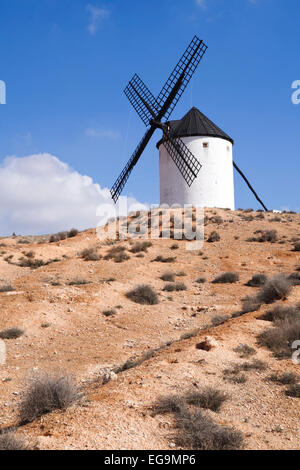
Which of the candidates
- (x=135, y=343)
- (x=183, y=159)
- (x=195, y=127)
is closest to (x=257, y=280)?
(x=135, y=343)

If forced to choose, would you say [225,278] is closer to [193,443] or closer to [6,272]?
[6,272]

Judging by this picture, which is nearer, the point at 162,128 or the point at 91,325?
the point at 91,325

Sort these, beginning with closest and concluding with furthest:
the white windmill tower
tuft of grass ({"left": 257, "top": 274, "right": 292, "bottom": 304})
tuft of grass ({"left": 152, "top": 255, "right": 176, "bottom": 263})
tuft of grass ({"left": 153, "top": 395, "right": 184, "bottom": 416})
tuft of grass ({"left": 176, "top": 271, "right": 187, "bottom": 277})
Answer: tuft of grass ({"left": 153, "top": 395, "right": 184, "bottom": 416}) < tuft of grass ({"left": 257, "top": 274, "right": 292, "bottom": 304}) < tuft of grass ({"left": 176, "top": 271, "right": 187, "bottom": 277}) < tuft of grass ({"left": 152, "top": 255, "right": 176, "bottom": 263}) < the white windmill tower

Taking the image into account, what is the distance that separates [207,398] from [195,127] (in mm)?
25630

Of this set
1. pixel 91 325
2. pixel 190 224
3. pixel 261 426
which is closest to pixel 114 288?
pixel 91 325

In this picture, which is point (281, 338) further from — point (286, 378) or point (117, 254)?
point (117, 254)

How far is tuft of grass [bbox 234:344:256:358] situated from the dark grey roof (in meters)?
22.7

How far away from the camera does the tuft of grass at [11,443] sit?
4.80 metres

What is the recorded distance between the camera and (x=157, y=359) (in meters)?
8.22

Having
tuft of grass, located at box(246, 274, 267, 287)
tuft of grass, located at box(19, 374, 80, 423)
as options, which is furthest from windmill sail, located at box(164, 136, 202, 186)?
tuft of grass, located at box(19, 374, 80, 423)

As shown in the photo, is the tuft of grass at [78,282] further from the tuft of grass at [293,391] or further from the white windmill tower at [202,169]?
the white windmill tower at [202,169]

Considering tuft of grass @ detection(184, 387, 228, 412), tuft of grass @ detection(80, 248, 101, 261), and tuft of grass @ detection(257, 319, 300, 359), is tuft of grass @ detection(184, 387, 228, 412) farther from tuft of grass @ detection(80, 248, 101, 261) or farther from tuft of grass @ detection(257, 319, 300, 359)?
tuft of grass @ detection(80, 248, 101, 261)

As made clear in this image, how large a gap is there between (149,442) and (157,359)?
2.93m

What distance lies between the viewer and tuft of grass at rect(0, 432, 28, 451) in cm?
480
